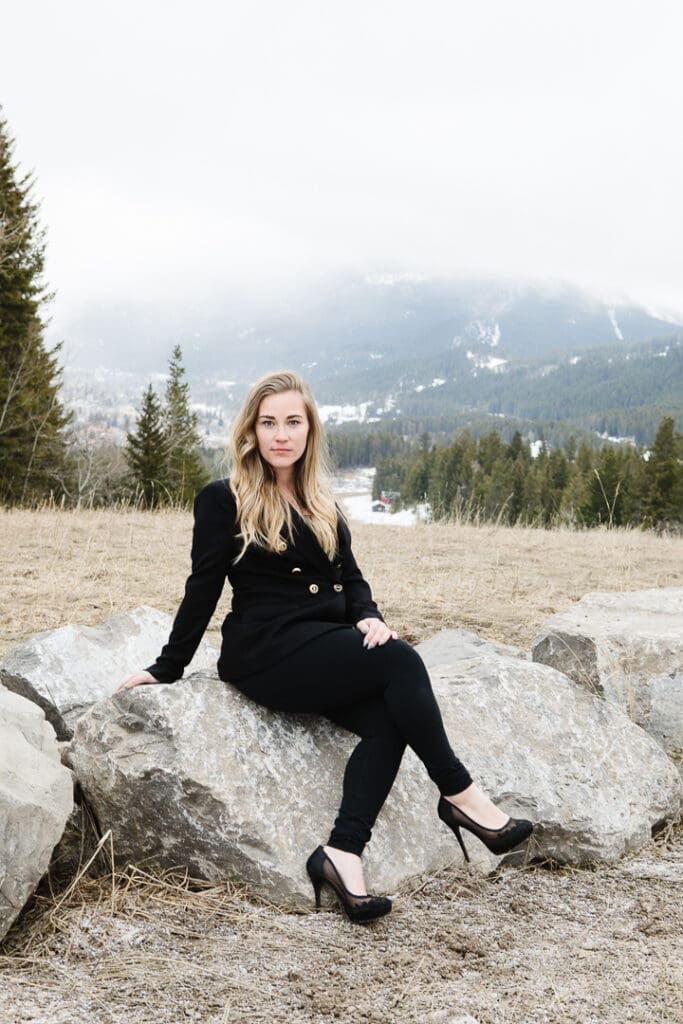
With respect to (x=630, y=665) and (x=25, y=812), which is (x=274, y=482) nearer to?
(x=25, y=812)

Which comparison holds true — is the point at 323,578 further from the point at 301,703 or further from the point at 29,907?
the point at 29,907

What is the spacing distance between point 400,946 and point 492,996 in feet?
1.29

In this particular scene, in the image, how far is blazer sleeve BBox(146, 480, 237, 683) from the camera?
3227mm

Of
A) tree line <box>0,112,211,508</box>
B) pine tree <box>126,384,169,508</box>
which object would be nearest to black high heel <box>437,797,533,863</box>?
tree line <box>0,112,211,508</box>

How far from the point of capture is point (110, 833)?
2.95m

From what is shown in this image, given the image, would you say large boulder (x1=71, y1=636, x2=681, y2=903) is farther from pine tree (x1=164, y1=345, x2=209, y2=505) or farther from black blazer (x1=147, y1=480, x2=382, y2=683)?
pine tree (x1=164, y1=345, x2=209, y2=505)

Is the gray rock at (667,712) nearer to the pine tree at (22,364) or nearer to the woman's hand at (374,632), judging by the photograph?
the woman's hand at (374,632)

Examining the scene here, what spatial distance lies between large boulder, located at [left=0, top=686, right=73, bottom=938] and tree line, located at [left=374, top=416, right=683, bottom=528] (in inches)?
1288

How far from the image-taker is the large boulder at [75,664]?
3.92m

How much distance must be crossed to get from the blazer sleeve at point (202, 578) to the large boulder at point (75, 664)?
1.67ft

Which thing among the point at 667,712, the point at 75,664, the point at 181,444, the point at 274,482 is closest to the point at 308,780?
the point at 274,482

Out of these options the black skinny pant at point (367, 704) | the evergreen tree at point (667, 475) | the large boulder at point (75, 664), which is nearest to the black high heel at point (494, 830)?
the black skinny pant at point (367, 704)

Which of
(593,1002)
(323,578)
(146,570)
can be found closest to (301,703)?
(323,578)

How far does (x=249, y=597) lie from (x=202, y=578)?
217 mm
